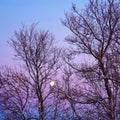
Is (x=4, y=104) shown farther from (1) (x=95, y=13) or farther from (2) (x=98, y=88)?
(2) (x=98, y=88)

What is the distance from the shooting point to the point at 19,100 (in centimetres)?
1920

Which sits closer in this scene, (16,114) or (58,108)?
(58,108)

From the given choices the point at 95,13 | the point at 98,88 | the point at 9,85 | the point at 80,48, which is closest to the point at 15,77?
the point at 9,85

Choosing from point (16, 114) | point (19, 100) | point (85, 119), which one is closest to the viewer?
point (85, 119)

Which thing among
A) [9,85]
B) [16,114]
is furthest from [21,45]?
[16,114]

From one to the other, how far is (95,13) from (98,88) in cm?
640

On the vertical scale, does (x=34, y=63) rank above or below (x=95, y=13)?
below

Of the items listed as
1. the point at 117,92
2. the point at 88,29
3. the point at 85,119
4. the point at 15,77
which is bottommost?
the point at 85,119

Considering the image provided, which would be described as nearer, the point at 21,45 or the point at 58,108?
the point at 58,108

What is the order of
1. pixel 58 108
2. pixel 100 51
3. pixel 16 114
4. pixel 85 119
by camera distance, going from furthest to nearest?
pixel 16 114
pixel 100 51
pixel 58 108
pixel 85 119

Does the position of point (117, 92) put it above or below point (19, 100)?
below

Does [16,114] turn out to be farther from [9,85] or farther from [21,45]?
[21,45]

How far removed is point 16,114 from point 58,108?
3.73 metres

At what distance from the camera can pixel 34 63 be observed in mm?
21078
